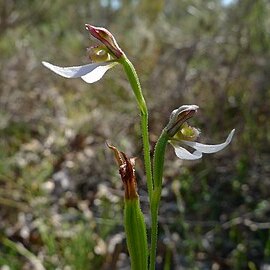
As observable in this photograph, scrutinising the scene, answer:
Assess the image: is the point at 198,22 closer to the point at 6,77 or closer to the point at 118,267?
the point at 6,77

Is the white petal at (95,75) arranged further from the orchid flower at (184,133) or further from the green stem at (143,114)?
the orchid flower at (184,133)

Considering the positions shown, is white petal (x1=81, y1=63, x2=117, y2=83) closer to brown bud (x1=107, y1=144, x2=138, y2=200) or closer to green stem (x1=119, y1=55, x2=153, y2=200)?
green stem (x1=119, y1=55, x2=153, y2=200)

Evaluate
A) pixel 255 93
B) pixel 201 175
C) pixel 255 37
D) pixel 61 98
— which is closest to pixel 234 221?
pixel 201 175

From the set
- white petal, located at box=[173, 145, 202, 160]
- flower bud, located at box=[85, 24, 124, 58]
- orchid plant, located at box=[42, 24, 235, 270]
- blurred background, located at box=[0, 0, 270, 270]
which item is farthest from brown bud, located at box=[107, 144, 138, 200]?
blurred background, located at box=[0, 0, 270, 270]

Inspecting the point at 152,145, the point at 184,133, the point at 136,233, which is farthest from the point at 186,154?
the point at 152,145

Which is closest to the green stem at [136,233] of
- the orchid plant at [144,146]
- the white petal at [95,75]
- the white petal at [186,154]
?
the orchid plant at [144,146]

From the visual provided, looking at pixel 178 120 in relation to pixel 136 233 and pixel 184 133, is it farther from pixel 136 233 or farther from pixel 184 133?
pixel 136 233

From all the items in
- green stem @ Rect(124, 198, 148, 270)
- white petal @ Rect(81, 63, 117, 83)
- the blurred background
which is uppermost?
white petal @ Rect(81, 63, 117, 83)
